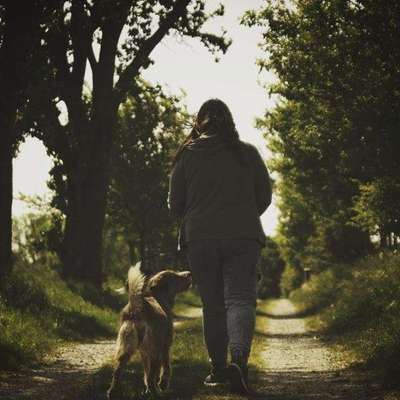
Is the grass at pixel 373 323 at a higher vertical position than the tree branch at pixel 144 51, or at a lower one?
lower

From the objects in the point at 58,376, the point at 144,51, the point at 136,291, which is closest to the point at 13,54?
the point at 58,376

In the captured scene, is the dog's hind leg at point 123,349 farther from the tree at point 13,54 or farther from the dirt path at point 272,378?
the tree at point 13,54

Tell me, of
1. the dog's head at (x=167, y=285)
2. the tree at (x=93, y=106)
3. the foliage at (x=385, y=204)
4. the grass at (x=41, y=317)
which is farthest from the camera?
the tree at (x=93, y=106)

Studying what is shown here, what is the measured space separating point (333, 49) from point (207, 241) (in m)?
9.81

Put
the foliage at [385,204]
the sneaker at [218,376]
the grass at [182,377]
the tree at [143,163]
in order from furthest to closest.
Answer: the tree at [143,163] < the foliage at [385,204] < the sneaker at [218,376] < the grass at [182,377]

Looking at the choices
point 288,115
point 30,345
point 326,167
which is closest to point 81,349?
point 30,345

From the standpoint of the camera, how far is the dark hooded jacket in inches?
238

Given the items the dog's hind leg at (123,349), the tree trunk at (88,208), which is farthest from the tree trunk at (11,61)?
the tree trunk at (88,208)

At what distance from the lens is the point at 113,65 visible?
19.1m

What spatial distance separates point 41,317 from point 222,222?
7093mm

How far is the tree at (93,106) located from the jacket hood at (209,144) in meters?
12.6

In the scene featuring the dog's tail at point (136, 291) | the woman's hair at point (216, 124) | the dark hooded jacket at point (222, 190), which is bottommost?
the dog's tail at point (136, 291)

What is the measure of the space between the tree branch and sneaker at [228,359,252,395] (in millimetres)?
14034

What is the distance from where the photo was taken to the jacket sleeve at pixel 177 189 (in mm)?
6412
